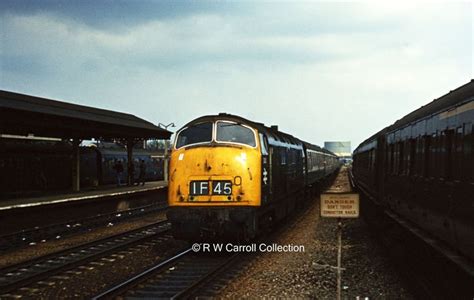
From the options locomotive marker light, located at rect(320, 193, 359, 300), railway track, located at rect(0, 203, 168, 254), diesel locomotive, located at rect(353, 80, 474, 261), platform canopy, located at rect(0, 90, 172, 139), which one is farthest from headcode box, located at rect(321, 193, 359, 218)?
platform canopy, located at rect(0, 90, 172, 139)

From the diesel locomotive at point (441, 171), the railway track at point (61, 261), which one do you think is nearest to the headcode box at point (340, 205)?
the diesel locomotive at point (441, 171)

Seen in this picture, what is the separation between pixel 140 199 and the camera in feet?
93.1

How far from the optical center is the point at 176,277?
996 centimetres

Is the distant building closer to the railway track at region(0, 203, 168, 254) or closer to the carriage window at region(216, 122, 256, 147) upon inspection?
the railway track at region(0, 203, 168, 254)

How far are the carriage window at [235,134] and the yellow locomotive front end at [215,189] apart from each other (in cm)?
5

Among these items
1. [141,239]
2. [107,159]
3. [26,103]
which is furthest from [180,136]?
[107,159]

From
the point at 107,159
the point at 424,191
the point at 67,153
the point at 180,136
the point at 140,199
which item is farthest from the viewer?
the point at 107,159

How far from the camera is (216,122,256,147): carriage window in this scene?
12.2 m

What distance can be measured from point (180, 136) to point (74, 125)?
11392 millimetres

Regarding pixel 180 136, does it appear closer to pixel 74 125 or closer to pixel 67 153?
pixel 74 125

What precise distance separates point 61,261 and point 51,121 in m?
10.2

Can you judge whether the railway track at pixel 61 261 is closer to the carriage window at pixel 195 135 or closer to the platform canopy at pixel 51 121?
the carriage window at pixel 195 135

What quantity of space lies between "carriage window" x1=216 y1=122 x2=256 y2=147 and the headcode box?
14.8 feet

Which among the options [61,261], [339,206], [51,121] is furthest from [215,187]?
[51,121]
